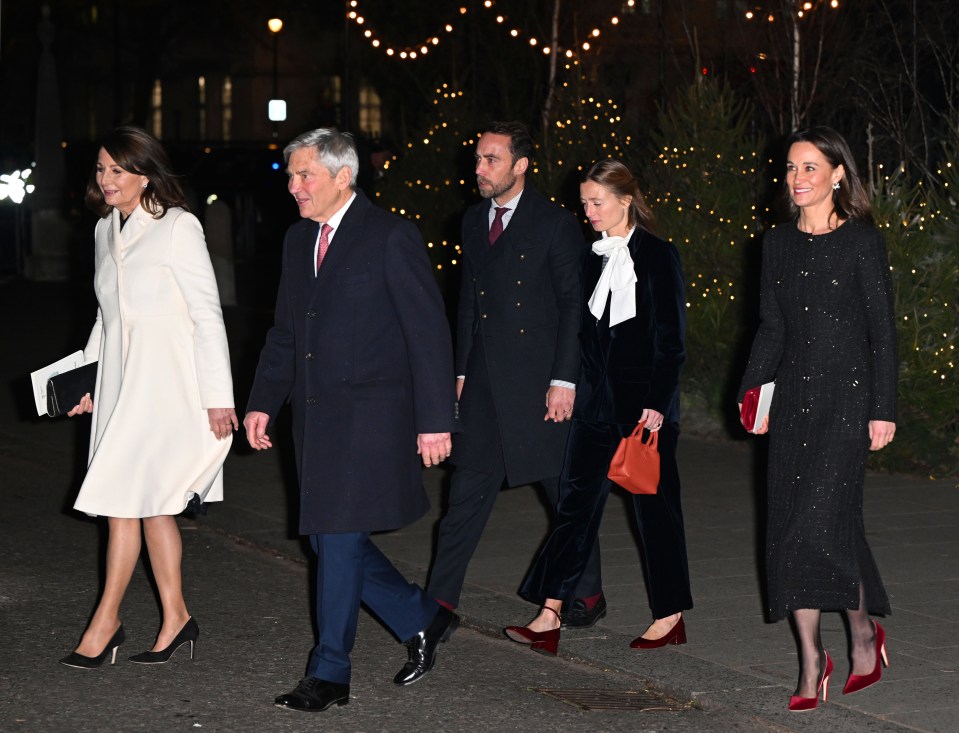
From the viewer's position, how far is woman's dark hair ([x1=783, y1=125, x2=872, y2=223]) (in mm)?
5043

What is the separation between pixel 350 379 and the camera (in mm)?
5156

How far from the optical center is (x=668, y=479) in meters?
5.91

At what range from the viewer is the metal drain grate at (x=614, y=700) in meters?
5.33

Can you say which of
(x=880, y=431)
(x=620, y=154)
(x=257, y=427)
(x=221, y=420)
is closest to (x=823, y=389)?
(x=880, y=431)

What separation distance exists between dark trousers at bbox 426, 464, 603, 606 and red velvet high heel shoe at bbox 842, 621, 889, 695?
1192 millimetres

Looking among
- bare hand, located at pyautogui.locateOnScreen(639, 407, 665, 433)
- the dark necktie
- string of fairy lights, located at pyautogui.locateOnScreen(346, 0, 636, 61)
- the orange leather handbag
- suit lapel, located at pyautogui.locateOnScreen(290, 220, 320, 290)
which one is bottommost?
the orange leather handbag

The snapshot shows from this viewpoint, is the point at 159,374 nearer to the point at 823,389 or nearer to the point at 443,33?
the point at 823,389

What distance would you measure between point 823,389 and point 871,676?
1.01m

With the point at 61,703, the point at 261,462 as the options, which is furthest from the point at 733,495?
the point at 61,703

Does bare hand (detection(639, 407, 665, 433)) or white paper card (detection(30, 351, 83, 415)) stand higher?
white paper card (detection(30, 351, 83, 415))

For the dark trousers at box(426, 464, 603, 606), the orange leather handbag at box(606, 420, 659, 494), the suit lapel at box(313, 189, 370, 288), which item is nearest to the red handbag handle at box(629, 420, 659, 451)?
the orange leather handbag at box(606, 420, 659, 494)

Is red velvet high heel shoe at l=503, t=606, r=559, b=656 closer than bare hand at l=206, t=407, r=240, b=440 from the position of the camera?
No

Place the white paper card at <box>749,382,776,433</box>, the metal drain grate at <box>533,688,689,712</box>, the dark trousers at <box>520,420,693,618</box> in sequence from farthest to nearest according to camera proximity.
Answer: the dark trousers at <box>520,420,693,618</box>, the metal drain grate at <box>533,688,689,712</box>, the white paper card at <box>749,382,776,433</box>

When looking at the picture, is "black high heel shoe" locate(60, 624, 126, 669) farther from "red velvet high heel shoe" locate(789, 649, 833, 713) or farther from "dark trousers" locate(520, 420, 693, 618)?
"red velvet high heel shoe" locate(789, 649, 833, 713)
